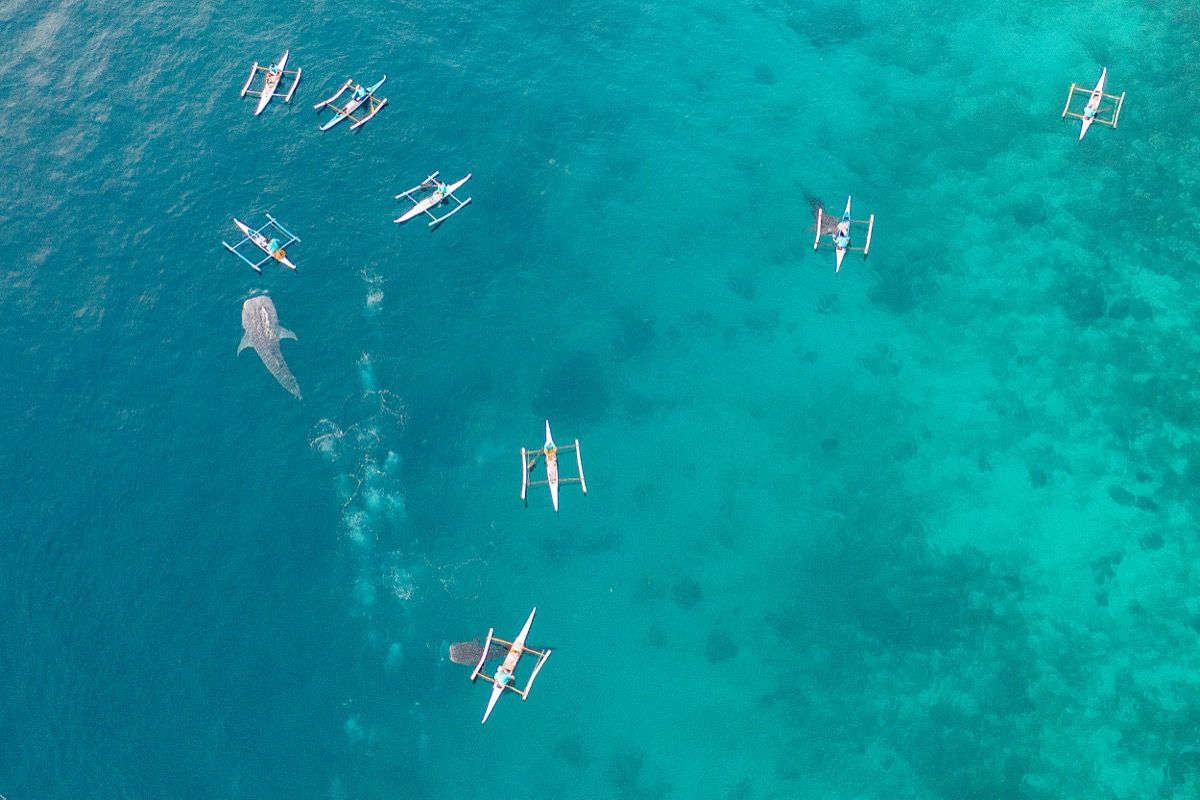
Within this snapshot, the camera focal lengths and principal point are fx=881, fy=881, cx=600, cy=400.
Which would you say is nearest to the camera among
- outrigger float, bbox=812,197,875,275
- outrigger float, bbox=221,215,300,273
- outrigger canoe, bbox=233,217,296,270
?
outrigger canoe, bbox=233,217,296,270

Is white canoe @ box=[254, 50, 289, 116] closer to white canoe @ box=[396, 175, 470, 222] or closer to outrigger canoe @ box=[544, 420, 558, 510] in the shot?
white canoe @ box=[396, 175, 470, 222]

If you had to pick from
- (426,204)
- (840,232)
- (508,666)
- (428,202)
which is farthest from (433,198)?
(508,666)

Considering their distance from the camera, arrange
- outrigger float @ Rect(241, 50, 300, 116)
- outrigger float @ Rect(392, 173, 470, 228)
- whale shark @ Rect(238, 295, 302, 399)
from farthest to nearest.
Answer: outrigger float @ Rect(241, 50, 300, 116) < outrigger float @ Rect(392, 173, 470, 228) < whale shark @ Rect(238, 295, 302, 399)

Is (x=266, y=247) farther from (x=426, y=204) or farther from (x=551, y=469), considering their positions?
(x=551, y=469)

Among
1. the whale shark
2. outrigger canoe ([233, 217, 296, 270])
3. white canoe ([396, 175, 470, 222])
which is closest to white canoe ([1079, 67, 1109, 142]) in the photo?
white canoe ([396, 175, 470, 222])

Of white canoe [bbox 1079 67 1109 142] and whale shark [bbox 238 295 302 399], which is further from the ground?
white canoe [bbox 1079 67 1109 142]

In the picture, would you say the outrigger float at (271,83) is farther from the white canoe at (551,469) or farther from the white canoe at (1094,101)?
the white canoe at (1094,101)
